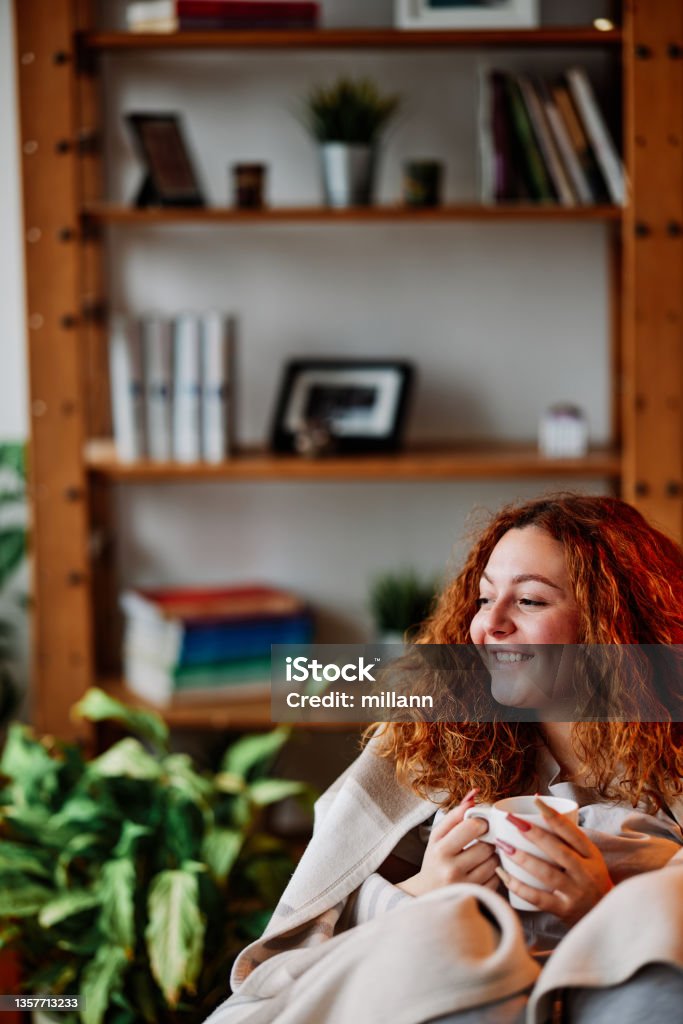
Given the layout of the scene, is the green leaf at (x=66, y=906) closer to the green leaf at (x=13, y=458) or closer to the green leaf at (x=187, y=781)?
the green leaf at (x=187, y=781)

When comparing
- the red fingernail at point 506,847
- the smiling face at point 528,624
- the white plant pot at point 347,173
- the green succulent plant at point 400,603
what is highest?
the white plant pot at point 347,173

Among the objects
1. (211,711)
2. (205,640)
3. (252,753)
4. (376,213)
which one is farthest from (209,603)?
(376,213)

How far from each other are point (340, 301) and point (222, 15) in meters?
0.62

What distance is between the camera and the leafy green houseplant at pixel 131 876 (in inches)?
73.9

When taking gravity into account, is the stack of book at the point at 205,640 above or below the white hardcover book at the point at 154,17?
below

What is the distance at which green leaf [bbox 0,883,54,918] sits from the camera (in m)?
1.94

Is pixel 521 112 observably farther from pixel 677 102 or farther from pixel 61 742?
pixel 61 742

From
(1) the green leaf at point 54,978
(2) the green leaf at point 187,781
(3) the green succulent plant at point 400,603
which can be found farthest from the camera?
(3) the green succulent plant at point 400,603

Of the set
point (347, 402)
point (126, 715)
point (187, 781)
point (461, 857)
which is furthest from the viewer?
point (347, 402)

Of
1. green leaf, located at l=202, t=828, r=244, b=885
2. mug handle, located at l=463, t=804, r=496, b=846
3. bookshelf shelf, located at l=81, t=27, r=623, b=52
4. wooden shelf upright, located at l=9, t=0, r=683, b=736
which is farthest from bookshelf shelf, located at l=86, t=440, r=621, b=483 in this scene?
mug handle, located at l=463, t=804, r=496, b=846

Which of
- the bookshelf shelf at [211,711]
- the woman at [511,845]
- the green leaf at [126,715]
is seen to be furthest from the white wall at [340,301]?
the woman at [511,845]

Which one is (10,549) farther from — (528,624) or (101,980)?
(528,624)

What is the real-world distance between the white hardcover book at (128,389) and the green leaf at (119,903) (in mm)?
811

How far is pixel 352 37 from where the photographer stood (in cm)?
226
